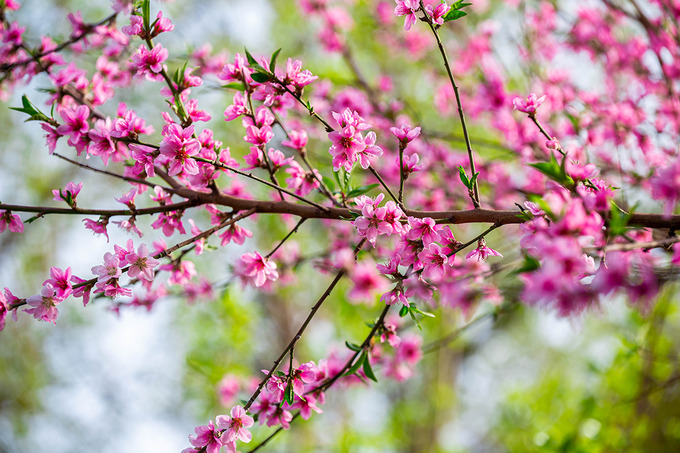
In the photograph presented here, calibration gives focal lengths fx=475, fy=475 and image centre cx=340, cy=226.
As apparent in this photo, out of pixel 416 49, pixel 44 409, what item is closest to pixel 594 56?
pixel 416 49

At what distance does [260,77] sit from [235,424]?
1.10 metres

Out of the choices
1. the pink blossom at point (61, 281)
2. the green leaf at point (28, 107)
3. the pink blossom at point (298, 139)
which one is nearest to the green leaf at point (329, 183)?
the pink blossom at point (298, 139)

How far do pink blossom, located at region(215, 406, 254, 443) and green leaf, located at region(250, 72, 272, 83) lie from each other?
1.03 metres

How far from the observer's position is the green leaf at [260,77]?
4.91 feet

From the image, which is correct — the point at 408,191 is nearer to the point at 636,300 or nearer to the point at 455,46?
the point at 455,46

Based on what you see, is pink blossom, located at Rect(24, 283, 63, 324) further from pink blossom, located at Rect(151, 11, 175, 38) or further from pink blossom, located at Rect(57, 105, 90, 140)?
pink blossom, located at Rect(151, 11, 175, 38)

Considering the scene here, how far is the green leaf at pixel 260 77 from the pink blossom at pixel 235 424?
3.38 ft

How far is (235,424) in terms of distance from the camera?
1500mm

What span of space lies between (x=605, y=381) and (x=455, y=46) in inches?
128

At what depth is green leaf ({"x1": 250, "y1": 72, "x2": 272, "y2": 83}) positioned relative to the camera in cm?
150

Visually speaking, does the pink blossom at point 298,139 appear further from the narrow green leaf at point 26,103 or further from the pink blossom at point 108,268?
the narrow green leaf at point 26,103

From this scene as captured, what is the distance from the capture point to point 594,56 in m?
3.80

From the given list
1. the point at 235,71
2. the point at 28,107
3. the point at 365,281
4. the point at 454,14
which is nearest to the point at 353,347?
the point at 365,281

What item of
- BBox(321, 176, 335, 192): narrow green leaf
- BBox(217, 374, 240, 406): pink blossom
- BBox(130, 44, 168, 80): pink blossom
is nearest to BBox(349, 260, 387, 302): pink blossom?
BBox(321, 176, 335, 192): narrow green leaf
